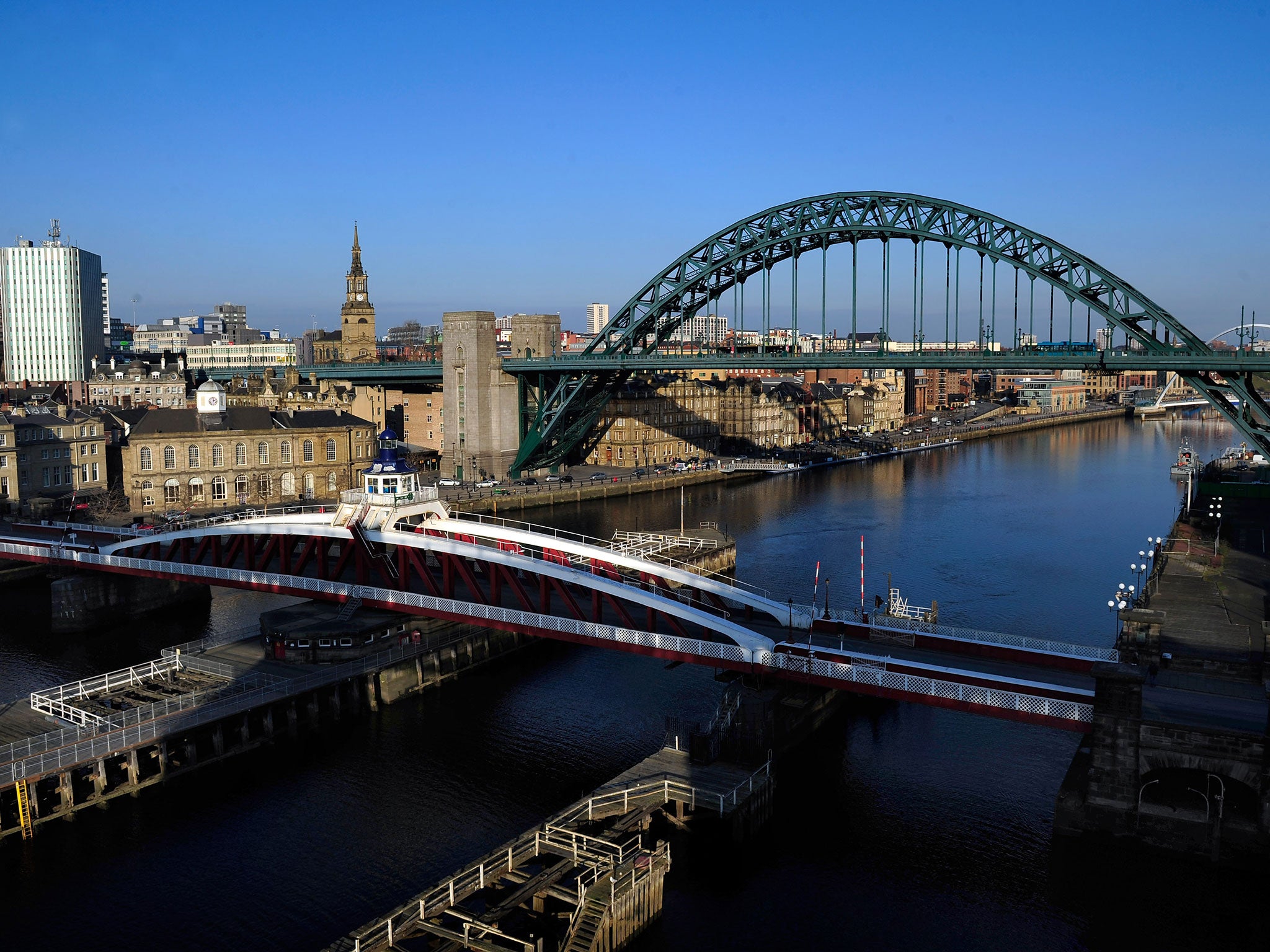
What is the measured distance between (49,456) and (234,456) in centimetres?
1125

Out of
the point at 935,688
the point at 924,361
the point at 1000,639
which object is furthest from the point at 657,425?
the point at 935,688

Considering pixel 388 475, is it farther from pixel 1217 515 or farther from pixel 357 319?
pixel 357 319

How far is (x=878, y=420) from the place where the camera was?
146 m

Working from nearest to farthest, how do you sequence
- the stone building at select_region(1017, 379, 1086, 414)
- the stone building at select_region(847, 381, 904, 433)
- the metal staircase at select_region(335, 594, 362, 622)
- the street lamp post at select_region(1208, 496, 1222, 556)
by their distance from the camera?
1. the metal staircase at select_region(335, 594, 362, 622)
2. the street lamp post at select_region(1208, 496, 1222, 556)
3. the stone building at select_region(847, 381, 904, 433)
4. the stone building at select_region(1017, 379, 1086, 414)

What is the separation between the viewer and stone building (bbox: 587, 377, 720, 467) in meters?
98.1

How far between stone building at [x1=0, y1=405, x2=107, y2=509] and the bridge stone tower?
86.1 ft

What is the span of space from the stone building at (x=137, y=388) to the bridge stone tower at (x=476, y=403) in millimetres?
38936

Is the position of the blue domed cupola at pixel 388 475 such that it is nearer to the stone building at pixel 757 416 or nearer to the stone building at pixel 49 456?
the stone building at pixel 49 456

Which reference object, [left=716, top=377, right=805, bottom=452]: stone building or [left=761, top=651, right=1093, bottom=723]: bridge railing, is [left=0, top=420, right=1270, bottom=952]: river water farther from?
[left=716, top=377, right=805, bottom=452]: stone building

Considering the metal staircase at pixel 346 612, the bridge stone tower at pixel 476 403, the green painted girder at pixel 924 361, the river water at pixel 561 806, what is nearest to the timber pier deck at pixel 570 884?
the river water at pixel 561 806

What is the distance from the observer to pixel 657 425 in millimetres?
101500

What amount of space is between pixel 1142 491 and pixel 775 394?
43.4 meters

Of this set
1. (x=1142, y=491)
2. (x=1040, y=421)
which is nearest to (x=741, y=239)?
(x=1142, y=491)

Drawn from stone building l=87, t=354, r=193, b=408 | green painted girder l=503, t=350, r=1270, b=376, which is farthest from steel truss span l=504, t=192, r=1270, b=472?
stone building l=87, t=354, r=193, b=408
